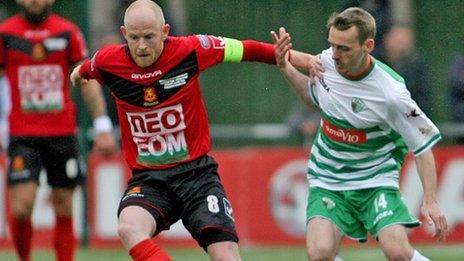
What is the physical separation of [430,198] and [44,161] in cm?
393

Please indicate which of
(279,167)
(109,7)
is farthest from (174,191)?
(109,7)

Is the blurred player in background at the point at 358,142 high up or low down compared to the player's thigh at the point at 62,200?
up

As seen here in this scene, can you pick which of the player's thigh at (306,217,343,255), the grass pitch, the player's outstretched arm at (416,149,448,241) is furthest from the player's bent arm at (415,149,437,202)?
the grass pitch

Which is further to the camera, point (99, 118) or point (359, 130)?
point (99, 118)

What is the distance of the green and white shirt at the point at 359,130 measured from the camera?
9.84m

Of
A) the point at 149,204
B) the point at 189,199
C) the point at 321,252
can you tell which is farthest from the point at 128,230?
the point at 321,252

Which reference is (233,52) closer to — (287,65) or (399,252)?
(287,65)

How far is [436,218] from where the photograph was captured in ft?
30.7

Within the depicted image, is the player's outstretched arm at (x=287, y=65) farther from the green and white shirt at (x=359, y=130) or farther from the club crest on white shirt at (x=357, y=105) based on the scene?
the club crest on white shirt at (x=357, y=105)

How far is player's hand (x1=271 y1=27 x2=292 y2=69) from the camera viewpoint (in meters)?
9.75

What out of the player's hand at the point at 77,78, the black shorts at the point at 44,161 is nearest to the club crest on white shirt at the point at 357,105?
the player's hand at the point at 77,78

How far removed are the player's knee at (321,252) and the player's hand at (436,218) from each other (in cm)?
67

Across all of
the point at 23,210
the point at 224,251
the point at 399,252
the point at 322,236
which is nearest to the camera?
the point at 224,251

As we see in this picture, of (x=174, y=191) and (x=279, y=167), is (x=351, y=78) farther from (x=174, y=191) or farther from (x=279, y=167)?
(x=279, y=167)
